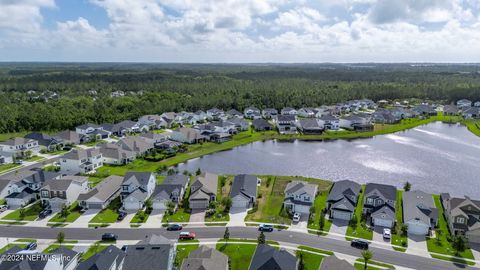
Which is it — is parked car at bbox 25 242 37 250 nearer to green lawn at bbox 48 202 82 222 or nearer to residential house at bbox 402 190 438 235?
green lawn at bbox 48 202 82 222

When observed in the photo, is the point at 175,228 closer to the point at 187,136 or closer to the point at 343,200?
the point at 343,200

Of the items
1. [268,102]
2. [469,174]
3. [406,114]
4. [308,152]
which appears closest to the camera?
[469,174]

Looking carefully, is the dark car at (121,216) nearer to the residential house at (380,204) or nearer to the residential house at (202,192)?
the residential house at (202,192)

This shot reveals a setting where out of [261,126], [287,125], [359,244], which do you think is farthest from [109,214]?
[287,125]

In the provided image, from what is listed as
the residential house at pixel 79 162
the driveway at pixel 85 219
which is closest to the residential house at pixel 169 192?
the driveway at pixel 85 219

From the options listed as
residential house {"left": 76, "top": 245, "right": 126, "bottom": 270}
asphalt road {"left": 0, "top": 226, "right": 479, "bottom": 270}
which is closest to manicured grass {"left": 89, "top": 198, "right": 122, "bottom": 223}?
asphalt road {"left": 0, "top": 226, "right": 479, "bottom": 270}

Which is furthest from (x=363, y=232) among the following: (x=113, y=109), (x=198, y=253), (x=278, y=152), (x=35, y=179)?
(x=113, y=109)

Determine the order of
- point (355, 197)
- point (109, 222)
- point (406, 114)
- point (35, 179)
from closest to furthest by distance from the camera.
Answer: point (109, 222) → point (355, 197) → point (35, 179) → point (406, 114)

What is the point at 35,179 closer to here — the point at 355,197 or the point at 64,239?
the point at 64,239
